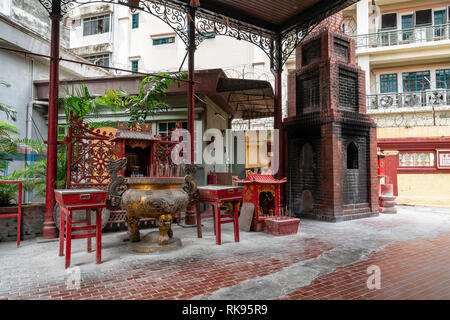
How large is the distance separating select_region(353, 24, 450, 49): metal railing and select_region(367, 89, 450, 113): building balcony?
3.46m

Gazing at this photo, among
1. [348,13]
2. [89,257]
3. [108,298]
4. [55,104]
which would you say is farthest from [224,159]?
[348,13]

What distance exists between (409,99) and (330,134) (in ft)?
42.8

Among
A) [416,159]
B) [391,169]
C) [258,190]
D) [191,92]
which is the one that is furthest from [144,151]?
[416,159]

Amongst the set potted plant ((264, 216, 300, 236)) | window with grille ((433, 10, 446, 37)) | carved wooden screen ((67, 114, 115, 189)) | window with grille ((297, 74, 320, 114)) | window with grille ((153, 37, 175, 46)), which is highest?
window with grille ((153, 37, 175, 46))

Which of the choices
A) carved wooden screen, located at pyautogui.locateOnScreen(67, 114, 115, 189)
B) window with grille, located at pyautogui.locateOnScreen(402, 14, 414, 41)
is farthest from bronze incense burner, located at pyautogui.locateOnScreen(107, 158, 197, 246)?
window with grille, located at pyautogui.locateOnScreen(402, 14, 414, 41)

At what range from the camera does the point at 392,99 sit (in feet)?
56.8

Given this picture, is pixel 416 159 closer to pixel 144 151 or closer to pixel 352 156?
pixel 352 156

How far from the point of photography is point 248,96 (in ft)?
36.7

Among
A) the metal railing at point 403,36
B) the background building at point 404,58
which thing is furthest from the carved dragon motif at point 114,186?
the metal railing at point 403,36

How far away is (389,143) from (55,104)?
1227cm

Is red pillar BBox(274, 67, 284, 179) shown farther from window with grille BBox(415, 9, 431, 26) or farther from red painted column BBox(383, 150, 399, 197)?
window with grille BBox(415, 9, 431, 26)

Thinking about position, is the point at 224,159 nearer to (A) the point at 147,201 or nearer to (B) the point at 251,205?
(B) the point at 251,205

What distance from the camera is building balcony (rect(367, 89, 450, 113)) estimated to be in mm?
16656
